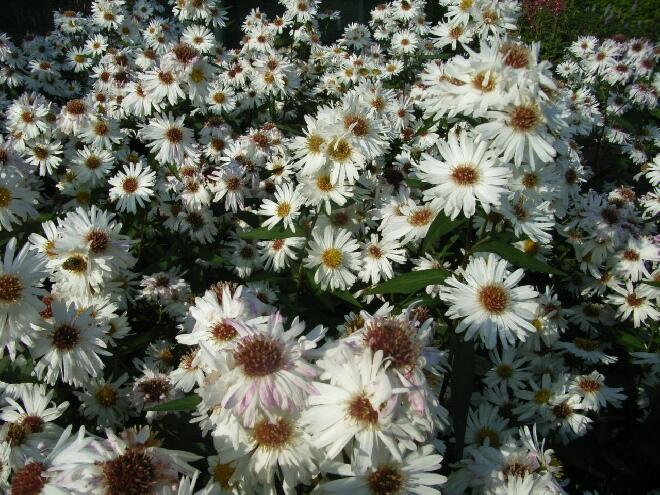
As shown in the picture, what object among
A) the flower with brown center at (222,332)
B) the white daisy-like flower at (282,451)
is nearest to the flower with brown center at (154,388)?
the flower with brown center at (222,332)

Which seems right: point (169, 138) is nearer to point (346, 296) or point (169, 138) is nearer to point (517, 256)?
point (346, 296)

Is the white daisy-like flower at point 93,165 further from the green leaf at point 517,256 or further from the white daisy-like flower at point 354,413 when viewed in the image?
the white daisy-like flower at point 354,413

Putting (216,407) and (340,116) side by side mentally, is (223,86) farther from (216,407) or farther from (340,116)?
(216,407)

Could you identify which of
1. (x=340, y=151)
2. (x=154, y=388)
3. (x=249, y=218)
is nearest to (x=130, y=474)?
(x=154, y=388)

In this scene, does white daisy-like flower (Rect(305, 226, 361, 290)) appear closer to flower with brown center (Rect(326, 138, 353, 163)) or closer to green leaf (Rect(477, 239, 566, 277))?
flower with brown center (Rect(326, 138, 353, 163))

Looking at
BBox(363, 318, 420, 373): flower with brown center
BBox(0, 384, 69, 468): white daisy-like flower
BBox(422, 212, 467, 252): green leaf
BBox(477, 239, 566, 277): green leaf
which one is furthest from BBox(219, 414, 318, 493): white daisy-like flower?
BBox(477, 239, 566, 277): green leaf

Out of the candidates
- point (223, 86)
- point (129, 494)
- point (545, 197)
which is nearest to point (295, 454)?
point (129, 494)

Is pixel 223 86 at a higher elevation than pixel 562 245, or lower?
higher
